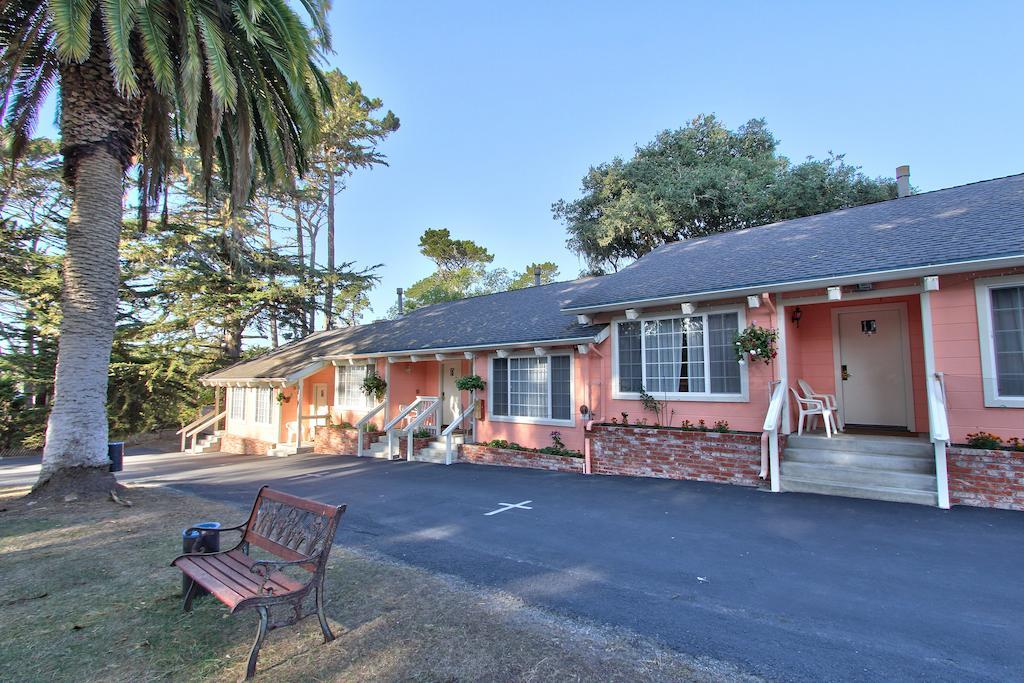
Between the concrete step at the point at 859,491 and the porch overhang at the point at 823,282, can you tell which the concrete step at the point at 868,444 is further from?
the porch overhang at the point at 823,282

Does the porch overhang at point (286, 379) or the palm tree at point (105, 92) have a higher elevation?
the palm tree at point (105, 92)

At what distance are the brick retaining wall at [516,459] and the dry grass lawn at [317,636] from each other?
21.2ft

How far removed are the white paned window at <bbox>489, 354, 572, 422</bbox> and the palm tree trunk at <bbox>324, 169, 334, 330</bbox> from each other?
16.5 m

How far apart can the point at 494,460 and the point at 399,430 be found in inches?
154

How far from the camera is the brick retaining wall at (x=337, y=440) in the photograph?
52.4 feet

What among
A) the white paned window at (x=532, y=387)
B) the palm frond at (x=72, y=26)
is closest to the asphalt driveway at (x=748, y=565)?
the white paned window at (x=532, y=387)

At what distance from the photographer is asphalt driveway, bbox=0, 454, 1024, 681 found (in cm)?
344

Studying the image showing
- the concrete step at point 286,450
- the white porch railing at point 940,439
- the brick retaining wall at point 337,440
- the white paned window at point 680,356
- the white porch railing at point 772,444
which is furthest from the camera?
the concrete step at point 286,450

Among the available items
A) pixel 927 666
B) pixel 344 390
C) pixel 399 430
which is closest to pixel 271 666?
pixel 927 666

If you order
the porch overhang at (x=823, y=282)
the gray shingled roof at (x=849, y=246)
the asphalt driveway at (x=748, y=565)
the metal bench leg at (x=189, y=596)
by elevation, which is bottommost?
the asphalt driveway at (x=748, y=565)

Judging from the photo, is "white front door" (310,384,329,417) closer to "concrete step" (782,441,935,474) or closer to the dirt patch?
the dirt patch

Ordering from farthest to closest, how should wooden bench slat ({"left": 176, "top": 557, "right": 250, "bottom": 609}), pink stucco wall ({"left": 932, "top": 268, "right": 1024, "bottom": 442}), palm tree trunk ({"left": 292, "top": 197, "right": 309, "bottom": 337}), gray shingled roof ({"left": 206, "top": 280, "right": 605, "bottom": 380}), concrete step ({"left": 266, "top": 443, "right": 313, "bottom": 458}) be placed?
palm tree trunk ({"left": 292, "top": 197, "right": 309, "bottom": 337}), concrete step ({"left": 266, "top": 443, "right": 313, "bottom": 458}), gray shingled roof ({"left": 206, "top": 280, "right": 605, "bottom": 380}), pink stucco wall ({"left": 932, "top": 268, "right": 1024, "bottom": 442}), wooden bench slat ({"left": 176, "top": 557, "right": 250, "bottom": 609})

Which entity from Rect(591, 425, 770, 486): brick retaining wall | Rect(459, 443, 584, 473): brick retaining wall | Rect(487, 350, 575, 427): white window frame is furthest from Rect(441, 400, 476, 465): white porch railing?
Rect(591, 425, 770, 486): brick retaining wall

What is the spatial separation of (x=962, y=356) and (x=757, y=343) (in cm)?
287
